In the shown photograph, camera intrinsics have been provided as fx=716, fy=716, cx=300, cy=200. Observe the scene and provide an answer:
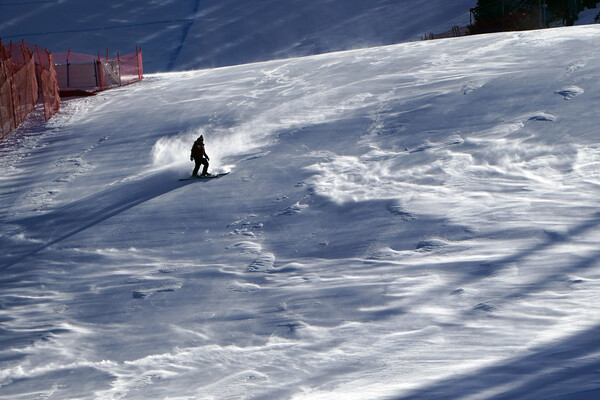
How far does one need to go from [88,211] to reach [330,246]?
475cm

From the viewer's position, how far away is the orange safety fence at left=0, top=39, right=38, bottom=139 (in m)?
17.4

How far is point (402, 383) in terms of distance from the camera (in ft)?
18.2

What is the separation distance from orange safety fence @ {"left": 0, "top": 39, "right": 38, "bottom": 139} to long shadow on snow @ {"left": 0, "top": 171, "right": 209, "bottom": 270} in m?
6.05

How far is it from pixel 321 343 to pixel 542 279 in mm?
2395

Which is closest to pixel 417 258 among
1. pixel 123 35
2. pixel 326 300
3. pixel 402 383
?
pixel 326 300

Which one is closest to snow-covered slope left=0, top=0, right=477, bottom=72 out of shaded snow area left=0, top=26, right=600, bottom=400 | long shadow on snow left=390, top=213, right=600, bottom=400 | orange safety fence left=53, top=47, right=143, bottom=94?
orange safety fence left=53, top=47, right=143, bottom=94

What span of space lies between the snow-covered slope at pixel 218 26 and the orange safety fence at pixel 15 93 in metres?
16.1

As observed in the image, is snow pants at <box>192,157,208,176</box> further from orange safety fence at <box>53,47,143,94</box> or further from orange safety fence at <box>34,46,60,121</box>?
orange safety fence at <box>53,47,143,94</box>

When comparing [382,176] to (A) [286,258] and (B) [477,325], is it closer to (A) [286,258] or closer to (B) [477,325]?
(A) [286,258]

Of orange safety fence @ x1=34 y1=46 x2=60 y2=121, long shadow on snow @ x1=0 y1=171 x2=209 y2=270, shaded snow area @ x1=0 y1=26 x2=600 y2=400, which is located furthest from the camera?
orange safety fence @ x1=34 y1=46 x2=60 y2=121

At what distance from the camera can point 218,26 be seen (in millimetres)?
41500

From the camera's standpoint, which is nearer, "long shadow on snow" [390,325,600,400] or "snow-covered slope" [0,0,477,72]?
"long shadow on snow" [390,325,600,400]

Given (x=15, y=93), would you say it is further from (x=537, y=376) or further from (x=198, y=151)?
(x=537, y=376)

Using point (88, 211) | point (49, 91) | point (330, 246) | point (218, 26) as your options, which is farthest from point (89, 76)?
point (218, 26)
